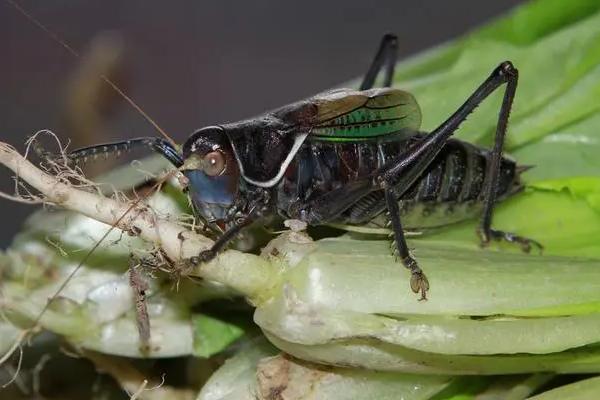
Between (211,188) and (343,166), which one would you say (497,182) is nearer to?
(343,166)

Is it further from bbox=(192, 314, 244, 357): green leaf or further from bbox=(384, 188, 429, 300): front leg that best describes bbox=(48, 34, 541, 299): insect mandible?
bbox=(192, 314, 244, 357): green leaf

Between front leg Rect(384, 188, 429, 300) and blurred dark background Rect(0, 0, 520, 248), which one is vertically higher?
blurred dark background Rect(0, 0, 520, 248)

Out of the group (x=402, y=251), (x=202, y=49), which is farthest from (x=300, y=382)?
(x=202, y=49)

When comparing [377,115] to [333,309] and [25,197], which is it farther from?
[25,197]

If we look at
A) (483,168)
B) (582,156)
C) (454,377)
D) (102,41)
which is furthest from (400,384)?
(102,41)

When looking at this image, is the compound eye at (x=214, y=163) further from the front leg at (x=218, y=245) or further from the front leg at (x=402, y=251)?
the front leg at (x=402, y=251)

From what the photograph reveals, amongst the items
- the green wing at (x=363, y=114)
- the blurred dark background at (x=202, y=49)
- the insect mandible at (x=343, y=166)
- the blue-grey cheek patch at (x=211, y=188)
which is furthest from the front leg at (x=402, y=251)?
the blurred dark background at (x=202, y=49)

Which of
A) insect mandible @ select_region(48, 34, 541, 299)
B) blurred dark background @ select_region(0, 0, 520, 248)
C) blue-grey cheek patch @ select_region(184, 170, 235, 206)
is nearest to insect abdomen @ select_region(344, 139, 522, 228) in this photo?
insect mandible @ select_region(48, 34, 541, 299)
